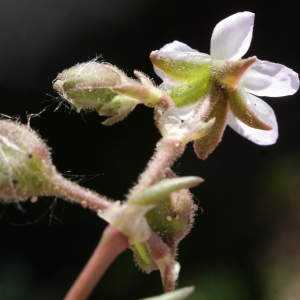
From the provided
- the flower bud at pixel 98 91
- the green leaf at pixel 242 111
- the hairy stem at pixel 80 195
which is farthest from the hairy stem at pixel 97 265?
the green leaf at pixel 242 111

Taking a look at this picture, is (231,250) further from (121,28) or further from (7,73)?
(7,73)

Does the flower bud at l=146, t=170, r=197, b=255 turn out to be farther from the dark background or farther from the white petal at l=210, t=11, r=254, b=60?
the dark background

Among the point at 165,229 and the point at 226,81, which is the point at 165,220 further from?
the point at 226,81

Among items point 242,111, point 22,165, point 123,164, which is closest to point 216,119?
point 242,111

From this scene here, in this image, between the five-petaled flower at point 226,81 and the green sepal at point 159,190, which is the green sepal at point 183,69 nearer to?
the five-petaled flower at point 226,81

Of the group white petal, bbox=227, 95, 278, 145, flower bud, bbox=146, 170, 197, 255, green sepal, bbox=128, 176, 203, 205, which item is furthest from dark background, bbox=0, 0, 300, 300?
green sepal, bbox=128, 176, 203, 205

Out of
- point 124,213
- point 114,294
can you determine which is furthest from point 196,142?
point 114,294
